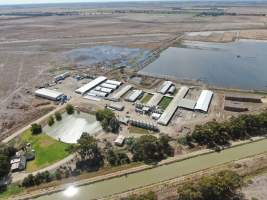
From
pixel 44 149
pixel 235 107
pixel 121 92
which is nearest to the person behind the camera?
pixel 44 149

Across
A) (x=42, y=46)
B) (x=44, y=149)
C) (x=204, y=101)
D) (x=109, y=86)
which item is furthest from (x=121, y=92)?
(x=42, y=46)

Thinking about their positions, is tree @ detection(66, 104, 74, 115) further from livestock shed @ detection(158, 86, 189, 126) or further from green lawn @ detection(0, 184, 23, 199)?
green lawn @ detection(0, 184, 23, 199)

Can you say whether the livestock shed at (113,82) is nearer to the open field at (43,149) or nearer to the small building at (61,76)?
the small building at (61,76)

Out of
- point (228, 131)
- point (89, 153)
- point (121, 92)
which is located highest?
point (228, 131)

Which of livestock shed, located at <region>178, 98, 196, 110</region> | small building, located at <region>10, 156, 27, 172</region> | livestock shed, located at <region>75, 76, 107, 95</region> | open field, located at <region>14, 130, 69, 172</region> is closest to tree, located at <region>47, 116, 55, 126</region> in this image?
open field, located at <region>14, 130, 69, 172</region>

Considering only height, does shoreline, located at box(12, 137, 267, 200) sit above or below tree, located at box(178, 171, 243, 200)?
below

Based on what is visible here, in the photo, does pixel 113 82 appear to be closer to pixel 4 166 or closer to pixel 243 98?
pixel 243 98

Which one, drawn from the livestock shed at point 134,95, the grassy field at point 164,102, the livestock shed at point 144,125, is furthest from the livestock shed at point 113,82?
the livestock shed at point 144,125

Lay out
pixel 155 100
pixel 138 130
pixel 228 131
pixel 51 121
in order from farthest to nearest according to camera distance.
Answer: pixel 155 100 < pixel 51 121 < pixel 138 130 < pixel 228 131
